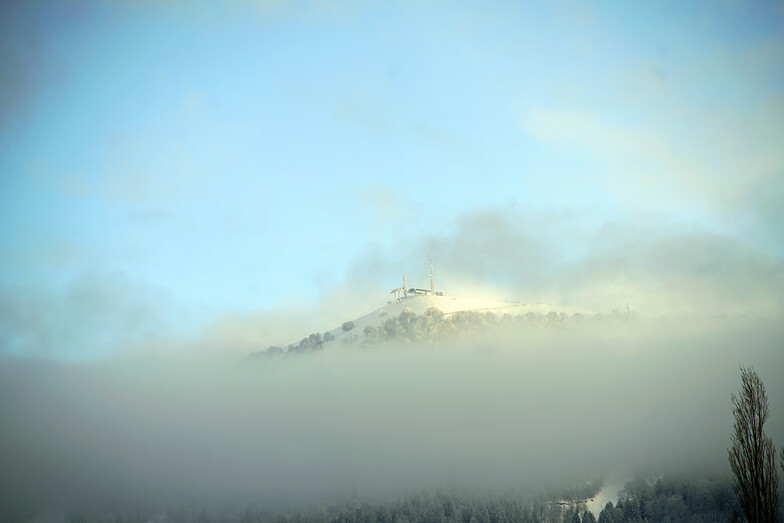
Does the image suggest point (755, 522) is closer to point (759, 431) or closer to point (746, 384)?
point (759, 431)

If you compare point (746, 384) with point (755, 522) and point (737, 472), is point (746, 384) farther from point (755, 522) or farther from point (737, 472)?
point (755, 522)

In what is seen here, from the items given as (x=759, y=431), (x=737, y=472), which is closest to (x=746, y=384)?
(x=759, y=431)

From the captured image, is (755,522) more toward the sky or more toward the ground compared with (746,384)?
more toward the ground

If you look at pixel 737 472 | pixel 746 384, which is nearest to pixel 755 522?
pixel 737 472

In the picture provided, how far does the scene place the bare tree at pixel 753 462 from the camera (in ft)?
247

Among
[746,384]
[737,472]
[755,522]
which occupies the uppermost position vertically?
[746,384]

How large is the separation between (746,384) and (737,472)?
1055 centimetres

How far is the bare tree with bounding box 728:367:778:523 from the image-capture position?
7531cm

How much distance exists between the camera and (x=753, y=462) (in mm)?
77688

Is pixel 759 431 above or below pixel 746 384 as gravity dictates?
below

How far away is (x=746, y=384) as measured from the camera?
7919cm

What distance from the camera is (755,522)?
2968 inches

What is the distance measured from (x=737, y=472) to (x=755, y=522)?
235 inches
